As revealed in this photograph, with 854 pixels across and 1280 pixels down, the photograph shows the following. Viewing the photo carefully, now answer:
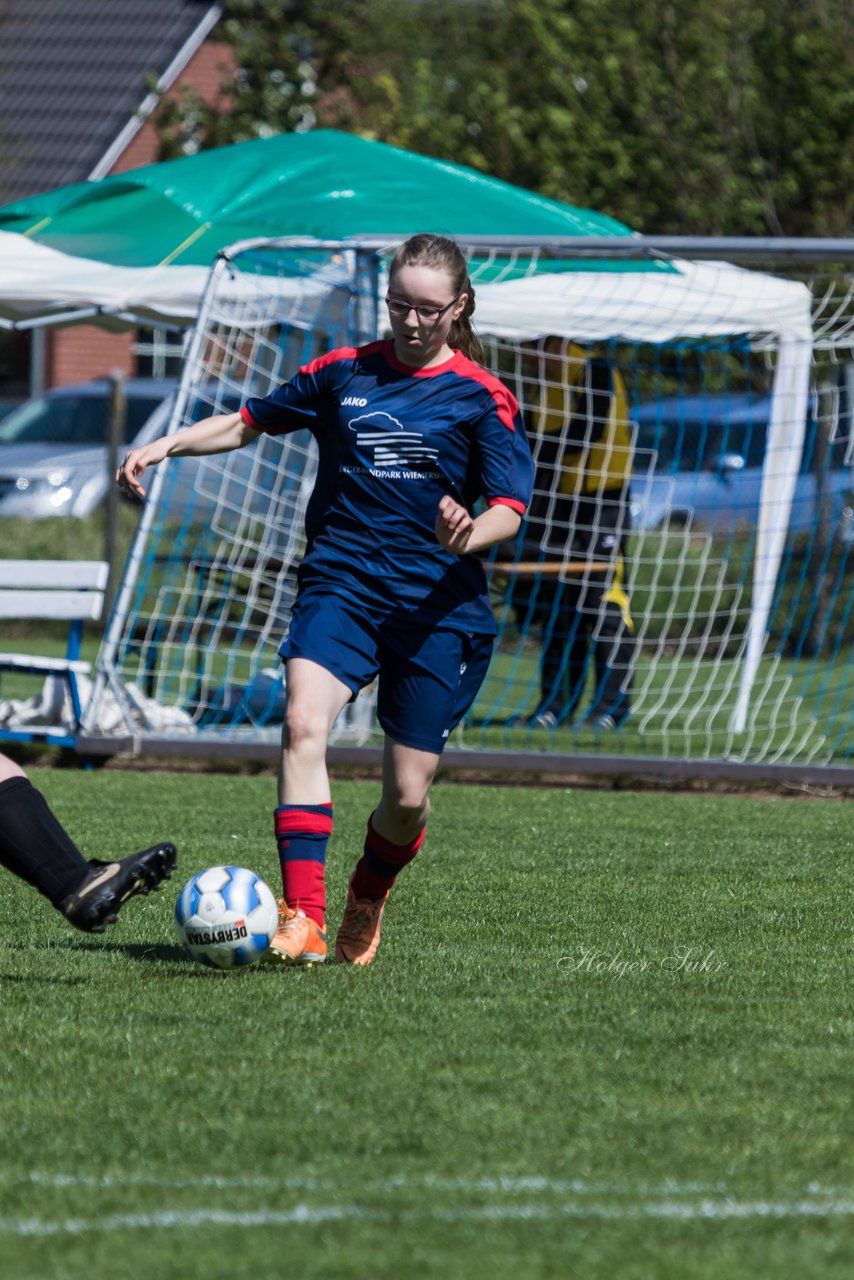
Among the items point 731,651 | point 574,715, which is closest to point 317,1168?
point 574,715

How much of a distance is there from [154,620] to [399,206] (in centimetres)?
271

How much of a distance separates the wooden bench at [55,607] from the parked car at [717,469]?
15.7 feet

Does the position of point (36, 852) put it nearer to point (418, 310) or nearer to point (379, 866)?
point (379, 866)

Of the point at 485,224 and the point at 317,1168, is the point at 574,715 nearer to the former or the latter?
the point at 485,224

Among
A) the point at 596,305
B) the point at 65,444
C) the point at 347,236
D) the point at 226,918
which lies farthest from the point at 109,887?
the point at 65,444

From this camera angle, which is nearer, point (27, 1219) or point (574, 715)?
point (27, 1219)

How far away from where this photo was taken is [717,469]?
1474cm

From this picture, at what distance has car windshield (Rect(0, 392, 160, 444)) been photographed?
1966 cm

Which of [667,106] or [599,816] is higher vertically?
[667,106]

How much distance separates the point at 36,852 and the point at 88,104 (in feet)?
75.8

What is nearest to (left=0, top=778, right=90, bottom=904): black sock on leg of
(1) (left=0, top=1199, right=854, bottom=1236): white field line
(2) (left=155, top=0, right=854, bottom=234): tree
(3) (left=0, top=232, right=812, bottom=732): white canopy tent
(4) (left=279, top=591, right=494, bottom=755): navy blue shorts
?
(4) (left=279, top=591, right=494, bottom=755): navy blue shorts

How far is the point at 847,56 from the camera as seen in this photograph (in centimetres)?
1620

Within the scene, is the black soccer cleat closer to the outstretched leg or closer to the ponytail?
the outstretched leg

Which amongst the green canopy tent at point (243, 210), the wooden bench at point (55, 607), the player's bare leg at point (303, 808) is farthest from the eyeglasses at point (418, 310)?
the green canopy tent at point (243, 210)
